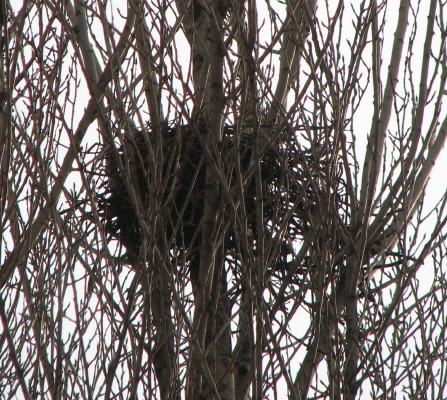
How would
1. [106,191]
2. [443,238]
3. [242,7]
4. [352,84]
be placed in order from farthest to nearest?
1. [106,191]
2. [443,238]
3. [352,84]
4. [242,7]

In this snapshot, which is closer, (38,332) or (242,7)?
(242,7)

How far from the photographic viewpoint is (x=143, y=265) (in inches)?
67.5

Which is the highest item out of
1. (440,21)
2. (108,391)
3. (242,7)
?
(440,21)

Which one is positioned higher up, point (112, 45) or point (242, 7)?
point (242, 7)

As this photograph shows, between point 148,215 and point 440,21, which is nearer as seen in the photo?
point 148,215

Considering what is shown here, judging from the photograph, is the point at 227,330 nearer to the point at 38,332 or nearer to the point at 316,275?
the point at 316,275

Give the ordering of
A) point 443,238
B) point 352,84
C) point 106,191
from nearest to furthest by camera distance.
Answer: point 352,84 → point 443,238 → point 106,191

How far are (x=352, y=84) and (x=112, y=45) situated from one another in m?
0.76

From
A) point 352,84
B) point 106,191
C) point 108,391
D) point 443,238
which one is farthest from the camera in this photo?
point 106,191

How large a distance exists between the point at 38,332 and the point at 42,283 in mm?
260

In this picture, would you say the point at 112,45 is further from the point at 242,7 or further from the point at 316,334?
the point at 316,334

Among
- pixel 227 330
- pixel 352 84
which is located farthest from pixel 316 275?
pixel 352 84

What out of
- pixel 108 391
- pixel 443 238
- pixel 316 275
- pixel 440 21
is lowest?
pixel 108 391

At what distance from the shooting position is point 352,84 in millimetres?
1991
